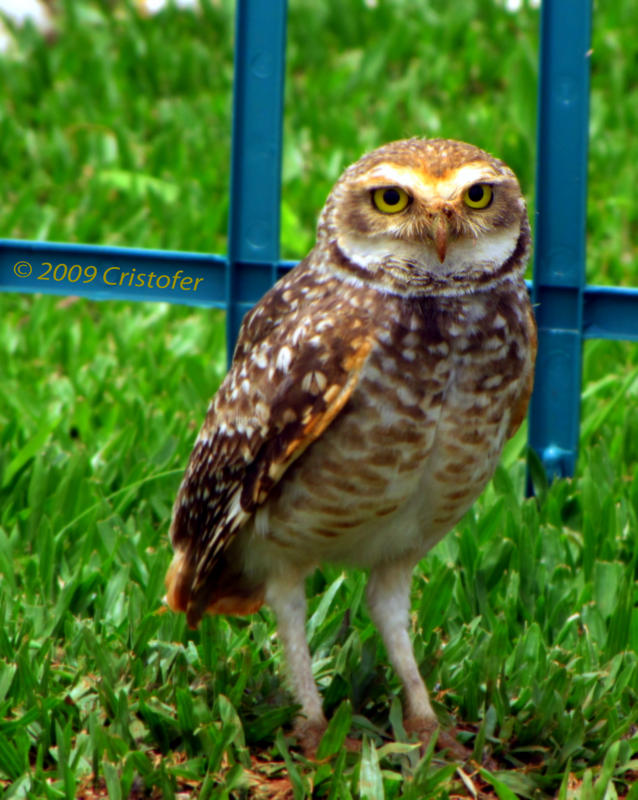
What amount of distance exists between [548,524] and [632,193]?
293 cm

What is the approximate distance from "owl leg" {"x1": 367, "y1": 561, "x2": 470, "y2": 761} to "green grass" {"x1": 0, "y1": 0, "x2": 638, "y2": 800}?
65 millimetres

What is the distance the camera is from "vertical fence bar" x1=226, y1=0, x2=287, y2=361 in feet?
12.8

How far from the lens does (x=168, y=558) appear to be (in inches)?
144

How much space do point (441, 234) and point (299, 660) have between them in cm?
110

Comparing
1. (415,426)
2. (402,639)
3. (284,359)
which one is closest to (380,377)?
(415,426)

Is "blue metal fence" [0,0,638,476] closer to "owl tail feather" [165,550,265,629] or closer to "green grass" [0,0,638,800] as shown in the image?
"green grass" [0,0,638,800]

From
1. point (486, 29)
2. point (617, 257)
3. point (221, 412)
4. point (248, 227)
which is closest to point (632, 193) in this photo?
point (617, 257)

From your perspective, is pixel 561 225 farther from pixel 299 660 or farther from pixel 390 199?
pixel 299 660

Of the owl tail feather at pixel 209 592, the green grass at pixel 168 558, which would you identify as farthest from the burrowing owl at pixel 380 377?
the green grass at pixel 168 558

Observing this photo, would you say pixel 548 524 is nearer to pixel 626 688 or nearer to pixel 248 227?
pixel 626 688

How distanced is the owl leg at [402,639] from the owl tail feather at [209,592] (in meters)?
0.30

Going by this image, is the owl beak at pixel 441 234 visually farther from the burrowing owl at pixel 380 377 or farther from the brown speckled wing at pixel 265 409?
the brown speckled wing at pixel 265 409

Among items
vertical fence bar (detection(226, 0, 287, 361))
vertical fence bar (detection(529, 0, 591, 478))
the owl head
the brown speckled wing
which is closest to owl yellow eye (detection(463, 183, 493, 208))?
the owl head

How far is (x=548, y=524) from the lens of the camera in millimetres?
3918
